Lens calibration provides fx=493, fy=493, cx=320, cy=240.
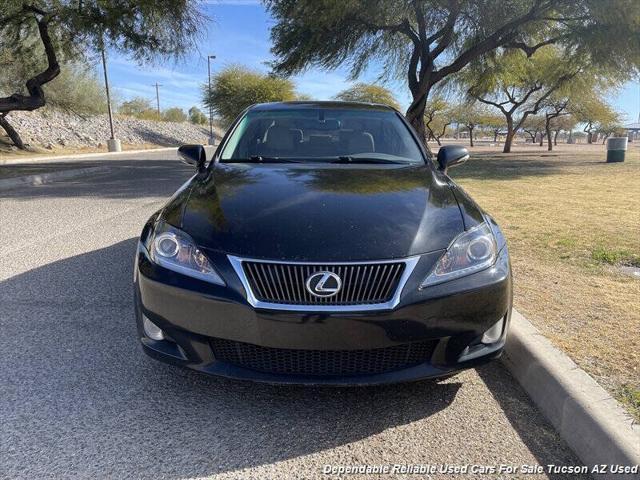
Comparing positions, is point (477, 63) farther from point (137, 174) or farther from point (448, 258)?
point (448, 258)

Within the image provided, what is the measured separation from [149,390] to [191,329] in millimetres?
608

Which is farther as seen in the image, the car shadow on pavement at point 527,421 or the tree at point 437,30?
the tree at point 437,30

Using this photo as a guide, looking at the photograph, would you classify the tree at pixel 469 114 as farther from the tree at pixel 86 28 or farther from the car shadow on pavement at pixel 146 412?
the car shadow on pavement at pixel 146 412

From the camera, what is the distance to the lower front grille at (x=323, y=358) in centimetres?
228

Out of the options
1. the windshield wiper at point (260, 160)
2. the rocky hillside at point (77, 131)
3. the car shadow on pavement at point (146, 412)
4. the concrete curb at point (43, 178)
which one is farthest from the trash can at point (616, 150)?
the rocky hillside at point (77, 131)

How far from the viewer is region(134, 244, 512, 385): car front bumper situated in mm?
2180

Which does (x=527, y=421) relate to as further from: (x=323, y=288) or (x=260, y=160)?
(x=260, y=160)

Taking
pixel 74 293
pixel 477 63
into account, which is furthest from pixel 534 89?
pixel 74 293

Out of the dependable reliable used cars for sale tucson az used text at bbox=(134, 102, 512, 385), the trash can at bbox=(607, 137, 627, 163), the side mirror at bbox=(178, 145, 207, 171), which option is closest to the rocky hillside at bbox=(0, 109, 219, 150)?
the trash can at bbox=(607, 137, 627, 163)

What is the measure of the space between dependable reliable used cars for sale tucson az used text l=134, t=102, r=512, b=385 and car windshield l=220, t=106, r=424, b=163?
40.0 inches

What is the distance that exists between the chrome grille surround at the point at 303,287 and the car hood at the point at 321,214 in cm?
3

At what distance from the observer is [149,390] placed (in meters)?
2.66

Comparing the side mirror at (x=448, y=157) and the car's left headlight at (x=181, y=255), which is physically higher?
the side mirror at (x=448, y=157)

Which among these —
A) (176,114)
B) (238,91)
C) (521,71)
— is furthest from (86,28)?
(176,114)
